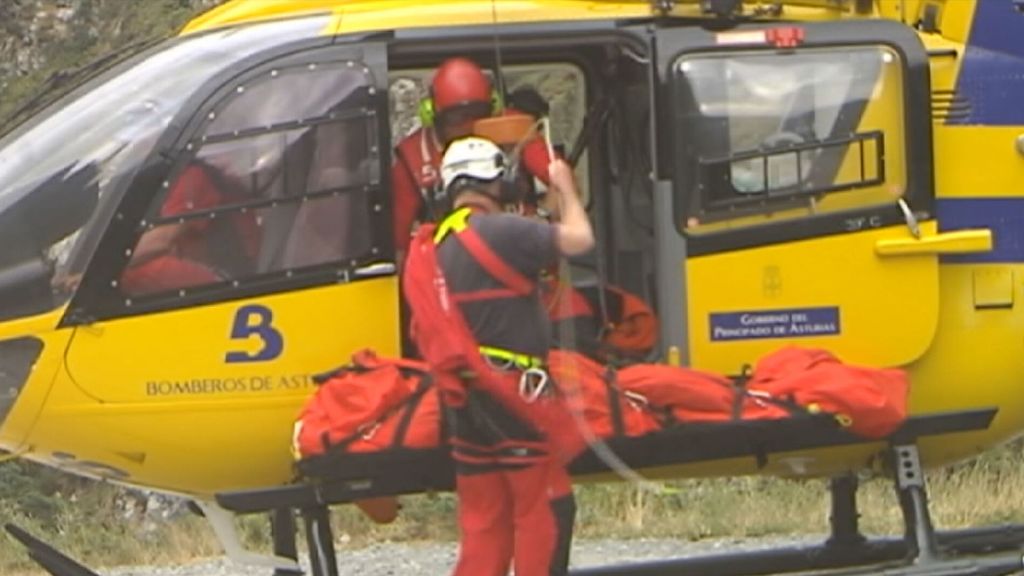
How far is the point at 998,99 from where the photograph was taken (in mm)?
7246

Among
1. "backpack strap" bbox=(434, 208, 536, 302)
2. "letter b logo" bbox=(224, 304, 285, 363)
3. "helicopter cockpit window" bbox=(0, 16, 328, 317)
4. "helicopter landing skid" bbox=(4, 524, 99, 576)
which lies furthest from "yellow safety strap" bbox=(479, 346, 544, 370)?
"helicopter landing skid" bbox=(4, 524, 99, 576)

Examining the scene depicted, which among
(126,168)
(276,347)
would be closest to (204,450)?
(276,347)

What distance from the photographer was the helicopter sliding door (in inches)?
266

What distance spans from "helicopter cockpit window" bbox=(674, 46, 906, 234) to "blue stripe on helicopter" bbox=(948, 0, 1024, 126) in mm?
309

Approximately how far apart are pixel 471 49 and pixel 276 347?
1.20 meters

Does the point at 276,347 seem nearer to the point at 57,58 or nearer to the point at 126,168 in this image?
the point at 126,168

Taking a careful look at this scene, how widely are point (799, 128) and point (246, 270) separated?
192 cm

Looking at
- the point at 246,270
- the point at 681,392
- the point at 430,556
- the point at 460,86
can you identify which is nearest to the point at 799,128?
the point at 681,392

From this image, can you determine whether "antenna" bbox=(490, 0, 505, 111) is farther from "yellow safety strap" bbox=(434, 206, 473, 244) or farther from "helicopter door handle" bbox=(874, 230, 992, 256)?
"helicopter door handle" bbox=(874, 230, 992, 256)

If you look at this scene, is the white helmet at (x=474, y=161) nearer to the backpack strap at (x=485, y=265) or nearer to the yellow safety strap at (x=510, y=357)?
the backpack strap at (x=485, y=265)

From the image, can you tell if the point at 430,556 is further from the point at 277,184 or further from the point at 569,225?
the point at 569,225

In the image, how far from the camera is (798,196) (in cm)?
711

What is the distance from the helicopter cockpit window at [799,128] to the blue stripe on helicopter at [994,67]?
1.01 ft

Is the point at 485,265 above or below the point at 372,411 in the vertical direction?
above
